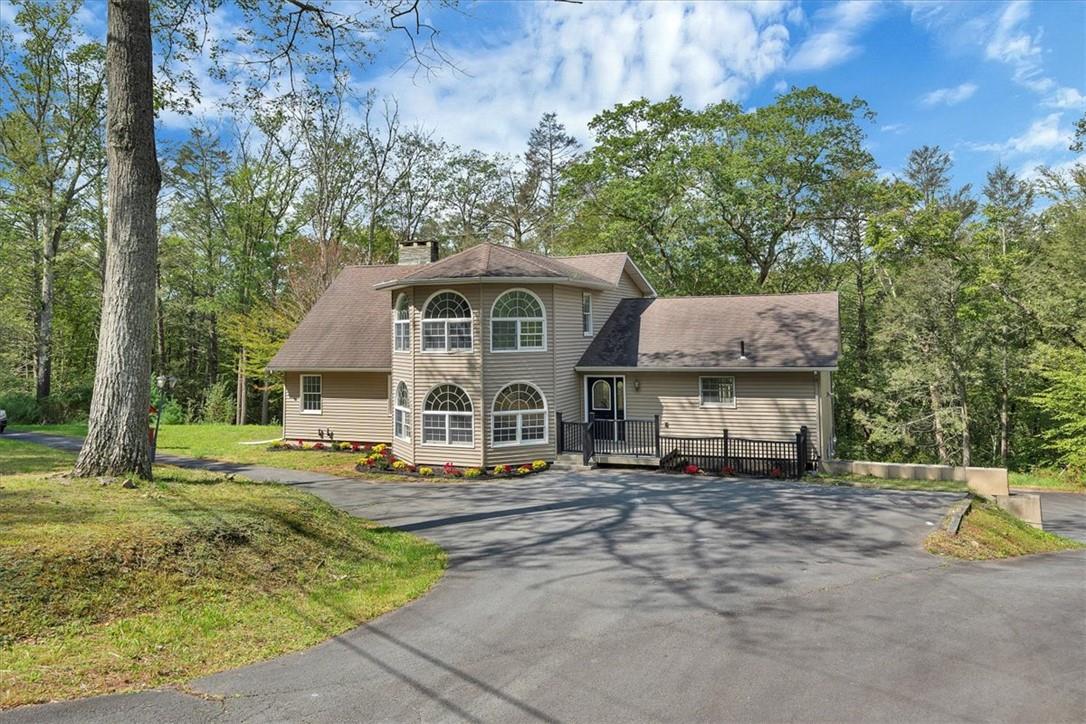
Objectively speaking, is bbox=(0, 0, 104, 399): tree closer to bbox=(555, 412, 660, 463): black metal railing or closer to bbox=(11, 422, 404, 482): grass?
bbox=(11, 422, 404, 482): grass

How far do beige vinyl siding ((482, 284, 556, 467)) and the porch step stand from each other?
238 mm

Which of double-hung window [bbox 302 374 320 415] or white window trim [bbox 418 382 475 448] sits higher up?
double-hung window [bbox 302 374 320 415]

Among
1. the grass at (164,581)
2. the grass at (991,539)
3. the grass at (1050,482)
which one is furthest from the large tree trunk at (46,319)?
the grass at (1050,482)

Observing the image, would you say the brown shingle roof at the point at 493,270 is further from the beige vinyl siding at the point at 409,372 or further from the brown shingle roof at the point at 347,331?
the brown shingle roof at the point at 347,331

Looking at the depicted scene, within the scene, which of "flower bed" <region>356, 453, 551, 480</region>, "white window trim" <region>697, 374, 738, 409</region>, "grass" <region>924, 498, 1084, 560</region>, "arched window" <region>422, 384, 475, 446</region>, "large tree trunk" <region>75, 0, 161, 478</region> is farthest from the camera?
"white window trim" <region>697, 374, 738, 409</region>

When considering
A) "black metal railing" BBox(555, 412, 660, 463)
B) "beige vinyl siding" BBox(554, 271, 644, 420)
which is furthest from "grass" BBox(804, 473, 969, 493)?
"beige vinyl siding" BBox(554, 271, 644, 420)

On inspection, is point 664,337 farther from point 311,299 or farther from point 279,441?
point 311,299

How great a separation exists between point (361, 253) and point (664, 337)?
72.8 feet

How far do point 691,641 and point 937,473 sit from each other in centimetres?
1347

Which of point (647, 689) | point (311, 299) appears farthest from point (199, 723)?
point (311, 299)

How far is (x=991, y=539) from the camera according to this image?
33.3 ft

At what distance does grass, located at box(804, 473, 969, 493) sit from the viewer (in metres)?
14.4

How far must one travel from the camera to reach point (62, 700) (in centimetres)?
448

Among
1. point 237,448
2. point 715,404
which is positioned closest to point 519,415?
→ point 715,404
